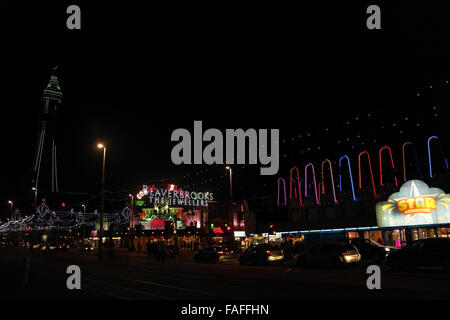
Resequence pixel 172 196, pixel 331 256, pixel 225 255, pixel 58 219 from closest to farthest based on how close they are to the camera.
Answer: pixel 331 256 < pixel 225 255 < pixel 172 196 < pixel 58 219

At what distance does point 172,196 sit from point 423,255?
5761cm

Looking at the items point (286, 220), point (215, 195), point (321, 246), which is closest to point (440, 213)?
point (321, 246)

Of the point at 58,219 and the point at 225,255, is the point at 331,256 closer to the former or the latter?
the point at 225,255

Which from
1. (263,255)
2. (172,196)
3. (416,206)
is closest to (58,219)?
(172,196)

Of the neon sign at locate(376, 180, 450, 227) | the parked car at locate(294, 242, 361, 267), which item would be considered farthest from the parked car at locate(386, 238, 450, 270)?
the neon sign at locate(376, 180, 450, 227)

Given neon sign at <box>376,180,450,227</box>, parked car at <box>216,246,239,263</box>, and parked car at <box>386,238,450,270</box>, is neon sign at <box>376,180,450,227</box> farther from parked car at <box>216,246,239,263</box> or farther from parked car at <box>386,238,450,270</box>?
parked car at <box>386,238,450,270</box>

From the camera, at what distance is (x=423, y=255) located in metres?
16.4

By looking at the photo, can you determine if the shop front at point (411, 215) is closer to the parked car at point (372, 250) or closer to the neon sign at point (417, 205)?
the neon sign at point (417, 205)

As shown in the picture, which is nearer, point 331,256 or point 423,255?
point 423,255

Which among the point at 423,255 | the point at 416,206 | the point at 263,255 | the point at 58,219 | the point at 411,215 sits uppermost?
the point at 416,206

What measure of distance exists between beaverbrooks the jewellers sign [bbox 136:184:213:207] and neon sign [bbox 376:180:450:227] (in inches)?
1643
